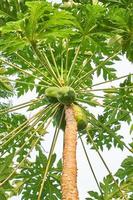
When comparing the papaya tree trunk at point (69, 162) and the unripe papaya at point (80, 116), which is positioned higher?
the unripe papaya at point (80, 116)

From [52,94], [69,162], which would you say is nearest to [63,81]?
[52,94]

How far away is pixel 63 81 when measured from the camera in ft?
13.3

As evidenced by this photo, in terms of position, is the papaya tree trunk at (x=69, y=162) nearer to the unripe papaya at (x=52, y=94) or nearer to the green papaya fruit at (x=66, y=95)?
the green papaya fruit at (x=66, y=95)

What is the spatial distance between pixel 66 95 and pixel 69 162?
0.79 m

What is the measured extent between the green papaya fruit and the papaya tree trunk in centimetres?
6

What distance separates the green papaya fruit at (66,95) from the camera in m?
3.66

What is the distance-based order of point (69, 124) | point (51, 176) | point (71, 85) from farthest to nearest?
1. point (51, 176)
2. point (71, 85)
3. point (69, 124)

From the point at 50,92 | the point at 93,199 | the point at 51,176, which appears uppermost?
the point at 50,92

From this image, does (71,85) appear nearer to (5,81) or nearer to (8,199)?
(5,81)

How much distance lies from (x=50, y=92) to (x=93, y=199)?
A: 1.39 m

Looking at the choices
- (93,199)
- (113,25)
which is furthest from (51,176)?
(113,25)

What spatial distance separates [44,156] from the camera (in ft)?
14.8

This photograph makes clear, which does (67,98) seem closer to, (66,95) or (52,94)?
(66,95)

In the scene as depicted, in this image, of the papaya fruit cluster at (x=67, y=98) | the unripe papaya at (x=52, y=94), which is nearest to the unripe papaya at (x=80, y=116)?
the papaya fruit cluster at (x=67, y=98)
